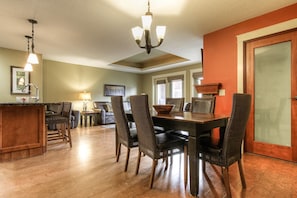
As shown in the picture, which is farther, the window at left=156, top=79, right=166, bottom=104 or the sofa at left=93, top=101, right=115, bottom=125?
the window at left=156, top=79, right=166, bottom=104

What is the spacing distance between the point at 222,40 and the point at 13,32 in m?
4.20

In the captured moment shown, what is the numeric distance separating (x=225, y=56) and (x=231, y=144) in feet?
7.14

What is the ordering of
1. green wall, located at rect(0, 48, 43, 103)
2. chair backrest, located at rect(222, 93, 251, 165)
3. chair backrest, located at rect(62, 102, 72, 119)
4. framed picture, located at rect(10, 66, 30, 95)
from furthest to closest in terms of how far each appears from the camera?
framed picture, located at rect(10, 66, 30, 95) < green wall, located at rect(0, 48, 43, 103) < chair backrest, located at rect(62, 102, 72, 119) < chair backrest, located at rect(222, 93, 251, 165)

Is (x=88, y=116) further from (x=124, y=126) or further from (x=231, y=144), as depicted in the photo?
(x=231, y=144)

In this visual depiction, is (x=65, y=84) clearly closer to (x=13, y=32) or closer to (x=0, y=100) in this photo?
(x=0, y=100)

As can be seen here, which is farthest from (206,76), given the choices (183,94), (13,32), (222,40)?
(13,32)

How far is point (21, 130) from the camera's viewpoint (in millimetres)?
2812

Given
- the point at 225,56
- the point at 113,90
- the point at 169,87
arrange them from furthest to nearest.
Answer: the point at 113,90 → the point at 169,87 → the point at 225,56

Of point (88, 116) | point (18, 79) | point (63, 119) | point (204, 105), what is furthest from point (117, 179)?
point (88, 116)

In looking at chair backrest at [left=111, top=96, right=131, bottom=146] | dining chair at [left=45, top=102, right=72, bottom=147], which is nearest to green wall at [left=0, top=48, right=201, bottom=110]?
dining chair at [left=45, top=102, right=72, bottom=147]

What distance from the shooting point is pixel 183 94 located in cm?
685

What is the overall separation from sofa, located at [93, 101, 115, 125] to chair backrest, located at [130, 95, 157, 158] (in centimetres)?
463

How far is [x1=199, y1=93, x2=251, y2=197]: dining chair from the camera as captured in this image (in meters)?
1.55

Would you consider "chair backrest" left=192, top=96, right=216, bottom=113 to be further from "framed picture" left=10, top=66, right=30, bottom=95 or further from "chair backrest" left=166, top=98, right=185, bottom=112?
"framed picture" left=10, top=66, right=30, bottom=95
